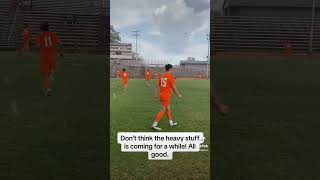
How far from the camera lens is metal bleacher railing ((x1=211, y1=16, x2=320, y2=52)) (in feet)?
113
